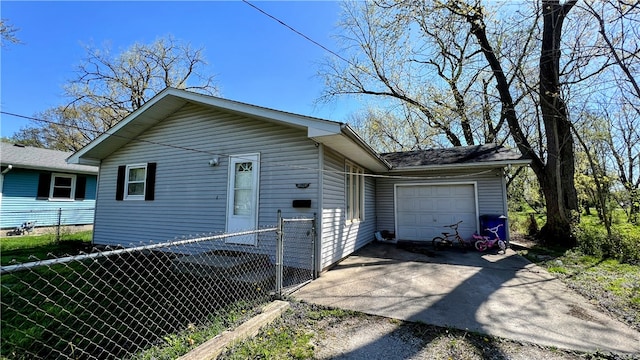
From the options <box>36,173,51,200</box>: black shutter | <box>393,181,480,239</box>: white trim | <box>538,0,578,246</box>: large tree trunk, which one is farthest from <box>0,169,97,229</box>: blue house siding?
<box>538,0,578,246</box>: large tree trunk

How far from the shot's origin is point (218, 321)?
324 cm

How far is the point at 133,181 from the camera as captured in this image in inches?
314

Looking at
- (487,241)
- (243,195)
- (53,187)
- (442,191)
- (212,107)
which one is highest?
(212,107)

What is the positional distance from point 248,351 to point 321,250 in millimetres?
2766

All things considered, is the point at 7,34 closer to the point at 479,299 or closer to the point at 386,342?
the point at 386,342

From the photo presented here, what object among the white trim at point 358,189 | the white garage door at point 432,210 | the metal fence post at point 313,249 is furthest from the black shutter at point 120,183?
the white garage door at point 432,210

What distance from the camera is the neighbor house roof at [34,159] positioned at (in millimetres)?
10930

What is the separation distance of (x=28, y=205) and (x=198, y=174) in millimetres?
10685

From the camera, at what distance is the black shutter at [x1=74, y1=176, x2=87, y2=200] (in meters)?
13.4

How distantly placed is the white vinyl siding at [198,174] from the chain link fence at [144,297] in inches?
26.1

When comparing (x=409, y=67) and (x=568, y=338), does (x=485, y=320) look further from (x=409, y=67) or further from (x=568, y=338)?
(x=409, y=67)

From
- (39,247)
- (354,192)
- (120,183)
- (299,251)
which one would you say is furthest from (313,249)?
(39,247)

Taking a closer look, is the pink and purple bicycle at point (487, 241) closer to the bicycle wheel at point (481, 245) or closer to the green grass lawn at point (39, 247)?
the bicycle wheel at point (481, 245)

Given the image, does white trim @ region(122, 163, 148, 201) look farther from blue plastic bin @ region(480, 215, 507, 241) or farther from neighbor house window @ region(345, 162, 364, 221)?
blue plastic bin @ region(480, 215, 507, 241)
